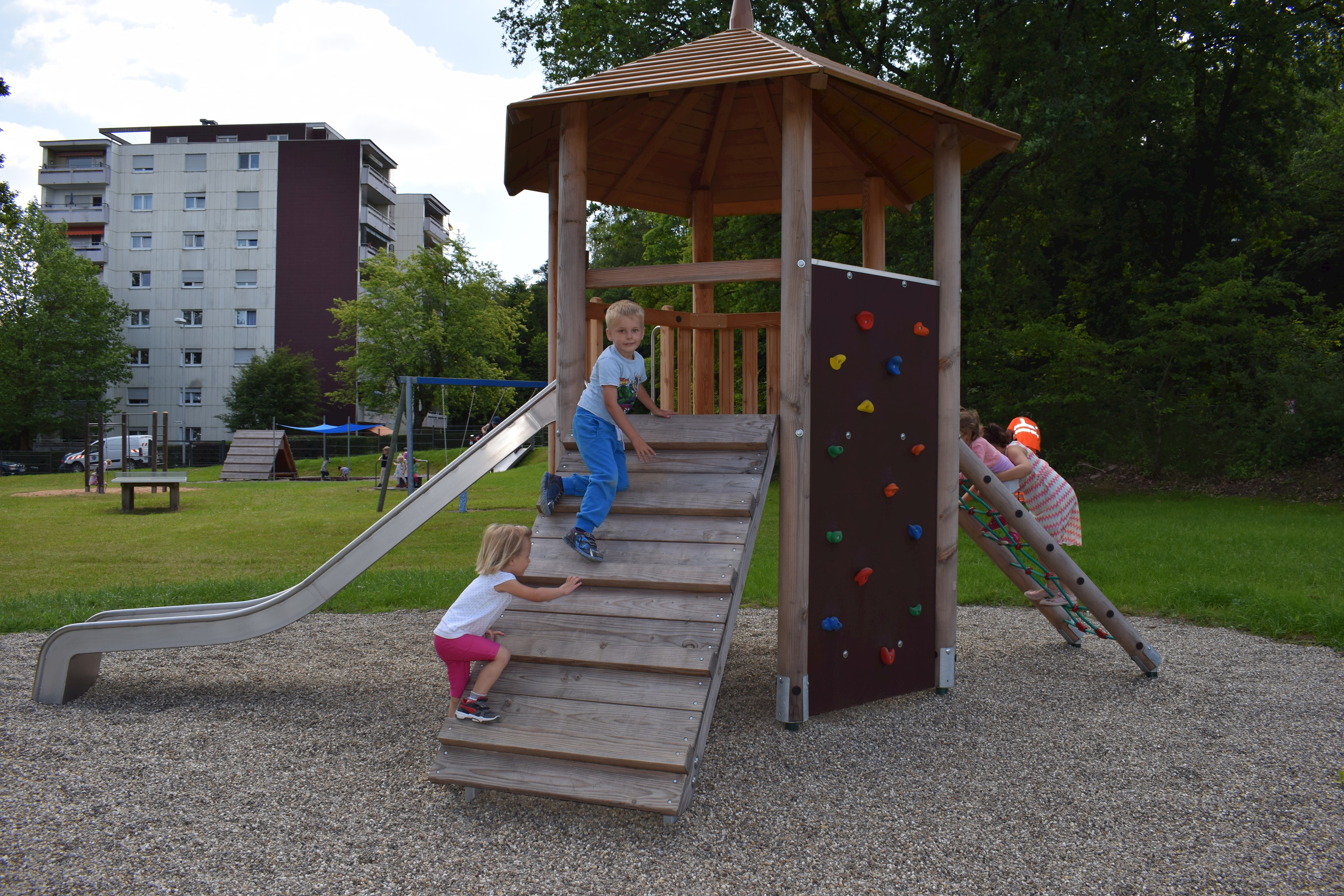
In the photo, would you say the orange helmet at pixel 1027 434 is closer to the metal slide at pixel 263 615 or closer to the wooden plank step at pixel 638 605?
the wooden plank step at pixel 638 605

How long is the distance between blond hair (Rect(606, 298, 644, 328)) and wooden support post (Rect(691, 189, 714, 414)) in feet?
8.19

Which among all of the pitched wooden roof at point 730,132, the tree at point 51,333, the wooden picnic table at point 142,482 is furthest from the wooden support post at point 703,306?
the tree at point 51,333

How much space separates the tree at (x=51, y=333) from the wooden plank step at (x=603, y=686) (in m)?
47.9

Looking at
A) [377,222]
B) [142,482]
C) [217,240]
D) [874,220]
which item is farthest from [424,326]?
[874,220]

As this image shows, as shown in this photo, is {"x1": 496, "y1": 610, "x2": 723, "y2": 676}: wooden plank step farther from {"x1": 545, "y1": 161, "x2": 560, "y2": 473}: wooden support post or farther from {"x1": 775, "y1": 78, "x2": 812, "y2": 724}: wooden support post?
{"x1": 545, "y1": 161, "x2": 560, "y2": 473}: wooden support post

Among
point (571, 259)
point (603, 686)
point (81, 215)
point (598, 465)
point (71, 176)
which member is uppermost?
point (71, 176)

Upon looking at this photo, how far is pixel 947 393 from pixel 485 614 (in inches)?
126

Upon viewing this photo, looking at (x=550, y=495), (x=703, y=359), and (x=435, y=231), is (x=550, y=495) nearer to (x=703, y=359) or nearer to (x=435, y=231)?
(x=703, y=359)

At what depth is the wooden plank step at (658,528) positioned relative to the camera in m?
4.45

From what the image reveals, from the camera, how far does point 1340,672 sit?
6.12 metres

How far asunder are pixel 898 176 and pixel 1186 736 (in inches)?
177

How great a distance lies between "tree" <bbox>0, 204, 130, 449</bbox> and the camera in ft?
142

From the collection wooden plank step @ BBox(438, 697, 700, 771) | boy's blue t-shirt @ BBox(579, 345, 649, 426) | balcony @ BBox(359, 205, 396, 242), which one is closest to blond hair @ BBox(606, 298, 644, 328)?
boy's blue t-shirt @ BBox(579, 345, 649, 426)

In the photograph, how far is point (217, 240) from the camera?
164 ft
